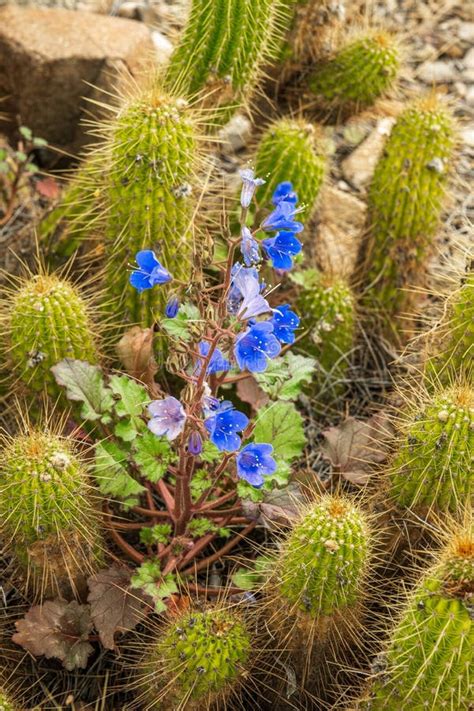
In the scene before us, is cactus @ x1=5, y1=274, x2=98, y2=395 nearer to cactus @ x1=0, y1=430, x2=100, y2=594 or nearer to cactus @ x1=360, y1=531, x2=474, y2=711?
cactus @ x1=0, y1=430, x2=100, y2=594

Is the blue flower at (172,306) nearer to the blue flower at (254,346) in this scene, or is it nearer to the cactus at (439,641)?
the blue flower at (254,346)

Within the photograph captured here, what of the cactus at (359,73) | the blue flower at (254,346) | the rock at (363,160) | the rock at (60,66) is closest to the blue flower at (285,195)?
the blue flower at (254,346)

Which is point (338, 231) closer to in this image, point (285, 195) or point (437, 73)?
point (437, 73)

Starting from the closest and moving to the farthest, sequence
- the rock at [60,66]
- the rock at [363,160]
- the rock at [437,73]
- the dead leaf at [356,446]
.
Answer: the dead leaf at [356,446] < the rock at [60,66] < the rock at [363,160] < the rock at [437,73]

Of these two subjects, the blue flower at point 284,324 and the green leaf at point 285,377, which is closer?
the blue flower at point 284,324

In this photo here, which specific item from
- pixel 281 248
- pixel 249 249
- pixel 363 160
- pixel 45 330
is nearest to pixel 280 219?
pixel 281 248
